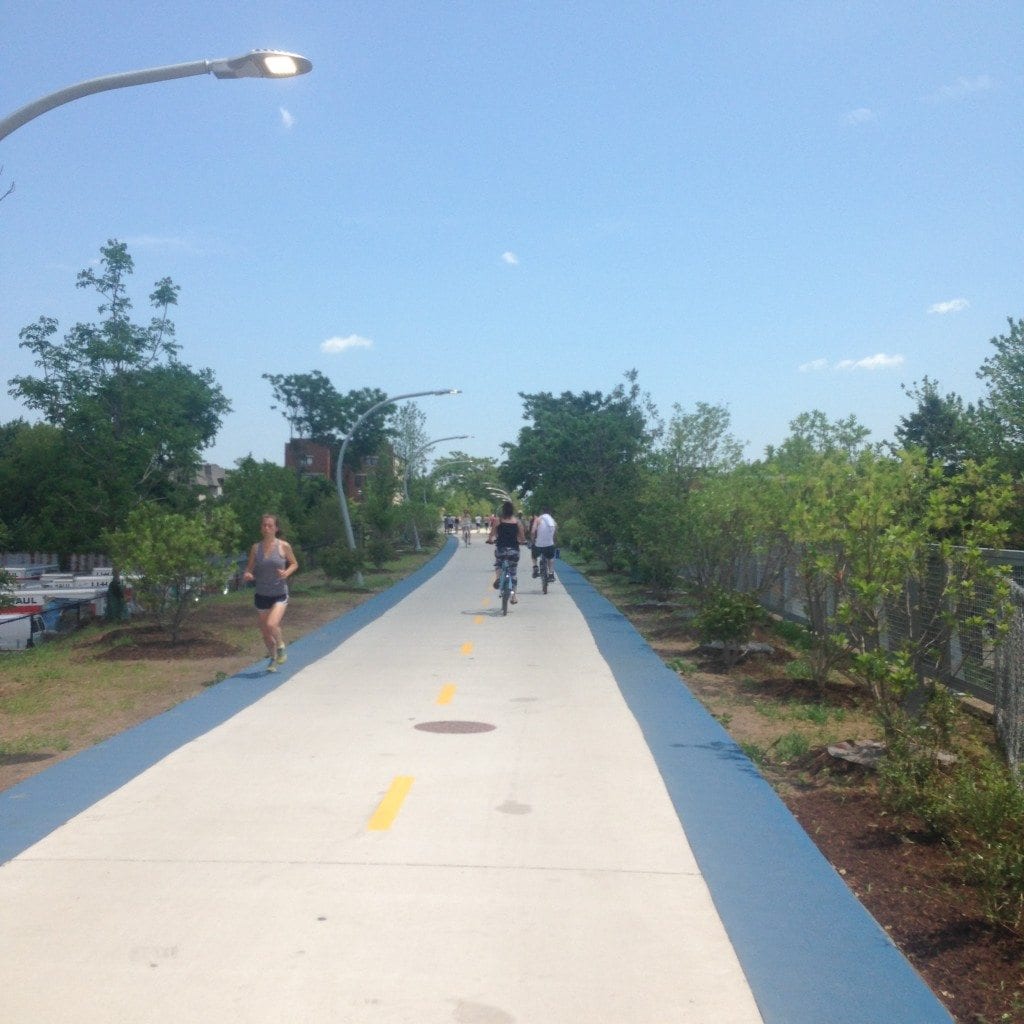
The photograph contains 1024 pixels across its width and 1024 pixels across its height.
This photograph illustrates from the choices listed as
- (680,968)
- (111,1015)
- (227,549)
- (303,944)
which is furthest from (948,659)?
(227,549)

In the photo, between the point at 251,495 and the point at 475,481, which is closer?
the point at 251,495

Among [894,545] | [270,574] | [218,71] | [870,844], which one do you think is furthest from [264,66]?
[870,844]

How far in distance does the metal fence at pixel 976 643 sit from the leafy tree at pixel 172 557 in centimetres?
866

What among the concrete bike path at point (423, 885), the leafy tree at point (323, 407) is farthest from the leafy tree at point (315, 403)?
the concrete bike path at point (423, 885)

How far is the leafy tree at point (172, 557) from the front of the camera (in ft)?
55.0

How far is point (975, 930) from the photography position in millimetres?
5586

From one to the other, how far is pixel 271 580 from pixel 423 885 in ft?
28.0

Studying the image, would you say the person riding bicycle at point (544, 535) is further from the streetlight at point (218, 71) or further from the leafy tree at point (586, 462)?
the streetlight at point (218, 71)

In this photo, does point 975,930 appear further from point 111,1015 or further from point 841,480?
point 841,480

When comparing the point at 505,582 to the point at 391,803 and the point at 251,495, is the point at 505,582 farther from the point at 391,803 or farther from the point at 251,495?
the point at 391,803

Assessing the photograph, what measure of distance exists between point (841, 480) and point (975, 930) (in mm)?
5063

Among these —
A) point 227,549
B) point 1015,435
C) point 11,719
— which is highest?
point 1015,435

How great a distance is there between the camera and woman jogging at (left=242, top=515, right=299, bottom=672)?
1424cm

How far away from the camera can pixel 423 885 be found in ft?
20.1
